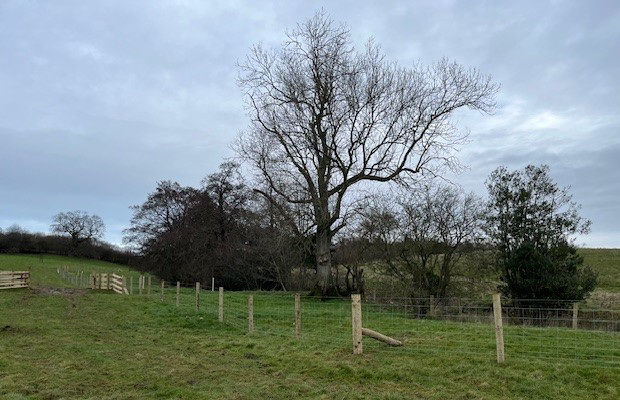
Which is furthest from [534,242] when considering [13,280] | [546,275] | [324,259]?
[13,280]

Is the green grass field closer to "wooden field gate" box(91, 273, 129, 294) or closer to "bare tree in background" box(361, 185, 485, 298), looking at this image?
"bare tree in background" box(361, 185, 485, 298)

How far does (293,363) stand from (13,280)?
2628 centimetres

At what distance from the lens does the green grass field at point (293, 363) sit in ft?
21.1

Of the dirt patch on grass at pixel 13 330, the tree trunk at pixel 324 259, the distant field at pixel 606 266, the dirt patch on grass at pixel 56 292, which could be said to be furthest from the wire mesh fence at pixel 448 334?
the dirt patch on grass at pixel 56 292

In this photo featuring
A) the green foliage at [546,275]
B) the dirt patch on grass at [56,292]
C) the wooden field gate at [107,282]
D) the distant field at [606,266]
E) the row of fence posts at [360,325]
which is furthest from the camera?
the wooden field gate at [107,282]

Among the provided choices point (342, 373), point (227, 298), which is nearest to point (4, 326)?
point (342, 373)

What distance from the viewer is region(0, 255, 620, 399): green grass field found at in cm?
642

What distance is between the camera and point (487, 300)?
1983 centimetres

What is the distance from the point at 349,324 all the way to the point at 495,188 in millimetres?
12012

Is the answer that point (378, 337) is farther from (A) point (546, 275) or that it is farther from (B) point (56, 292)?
(B) point (56, 292)

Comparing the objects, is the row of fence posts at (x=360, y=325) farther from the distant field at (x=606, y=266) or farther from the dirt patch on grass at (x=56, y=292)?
the dirt patch on grass at (x=56, y=292)

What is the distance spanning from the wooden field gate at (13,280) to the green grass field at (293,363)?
56.3ft

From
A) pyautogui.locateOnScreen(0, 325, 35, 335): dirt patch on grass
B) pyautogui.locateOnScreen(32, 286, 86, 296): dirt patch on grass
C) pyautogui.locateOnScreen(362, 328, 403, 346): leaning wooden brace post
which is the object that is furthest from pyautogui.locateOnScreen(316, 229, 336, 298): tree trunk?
pyautogui.locateOnScreen(362, 328, 403, 346): leaning wooden brace post

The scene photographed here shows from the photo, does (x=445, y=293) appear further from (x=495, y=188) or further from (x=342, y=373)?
(x=342, y=373)
